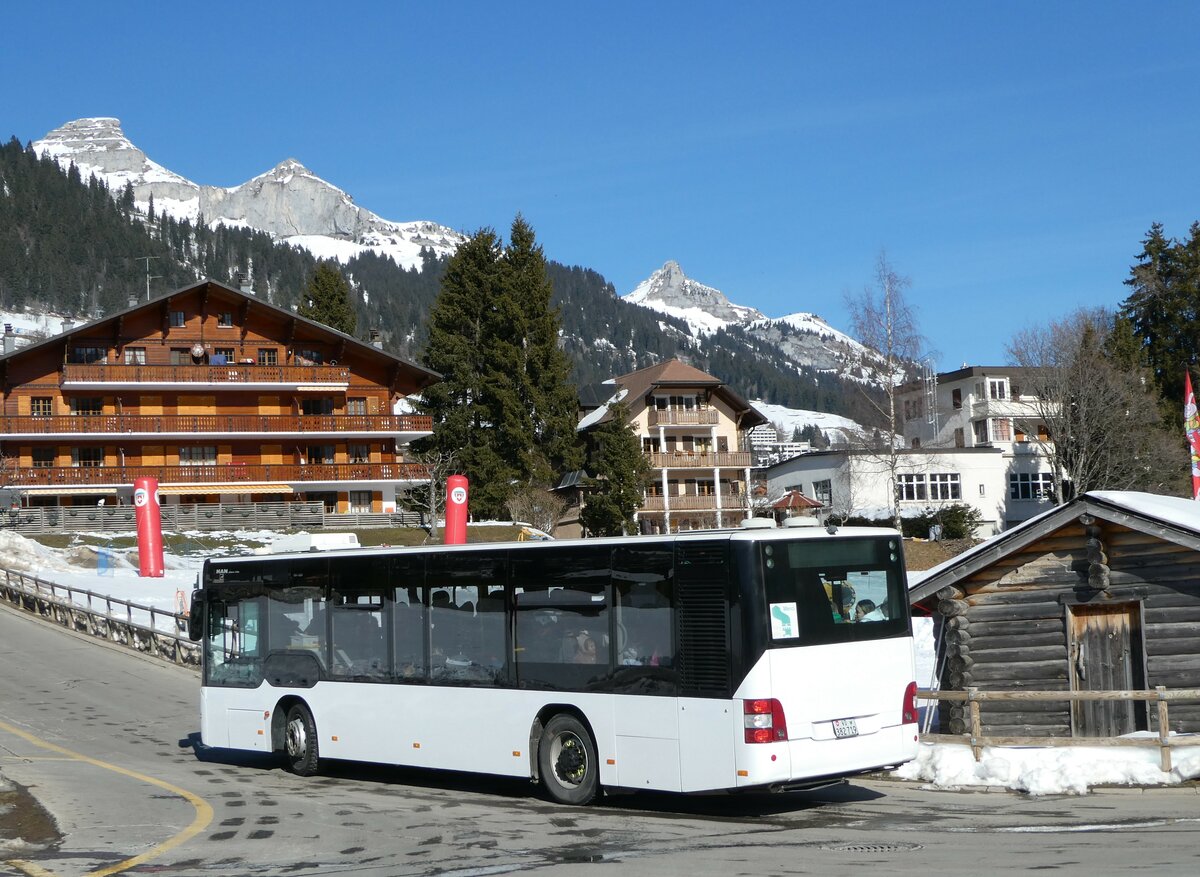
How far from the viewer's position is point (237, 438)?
67.9 metres

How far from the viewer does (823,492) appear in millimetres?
82188

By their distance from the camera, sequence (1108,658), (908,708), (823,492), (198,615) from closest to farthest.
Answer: (908,708), (1108,658), (198,615), (823,492)

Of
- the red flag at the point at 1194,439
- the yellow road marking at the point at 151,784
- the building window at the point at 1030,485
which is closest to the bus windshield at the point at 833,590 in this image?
the yellow road marking at the point at 151,784

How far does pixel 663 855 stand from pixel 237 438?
6043cm

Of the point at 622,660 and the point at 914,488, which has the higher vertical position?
the point at 914,488

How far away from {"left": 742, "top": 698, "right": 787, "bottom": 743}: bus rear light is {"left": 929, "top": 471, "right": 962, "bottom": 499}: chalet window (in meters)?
67.7

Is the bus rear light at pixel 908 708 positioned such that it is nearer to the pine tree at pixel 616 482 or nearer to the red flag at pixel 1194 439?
the red flag at pixel 1194 439

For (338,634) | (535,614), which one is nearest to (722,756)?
(535,614)

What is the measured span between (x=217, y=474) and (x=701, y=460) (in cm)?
2936

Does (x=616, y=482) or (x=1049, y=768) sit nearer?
(x=1049, y=768)

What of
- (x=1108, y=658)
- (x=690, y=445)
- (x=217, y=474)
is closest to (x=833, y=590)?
(x=1108, y=658)

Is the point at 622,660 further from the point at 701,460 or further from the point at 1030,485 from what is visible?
the point at 1030,485

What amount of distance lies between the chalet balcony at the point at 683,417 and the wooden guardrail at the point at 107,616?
43891 mm

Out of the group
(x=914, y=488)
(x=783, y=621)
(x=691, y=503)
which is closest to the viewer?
(x=783, y=621)
